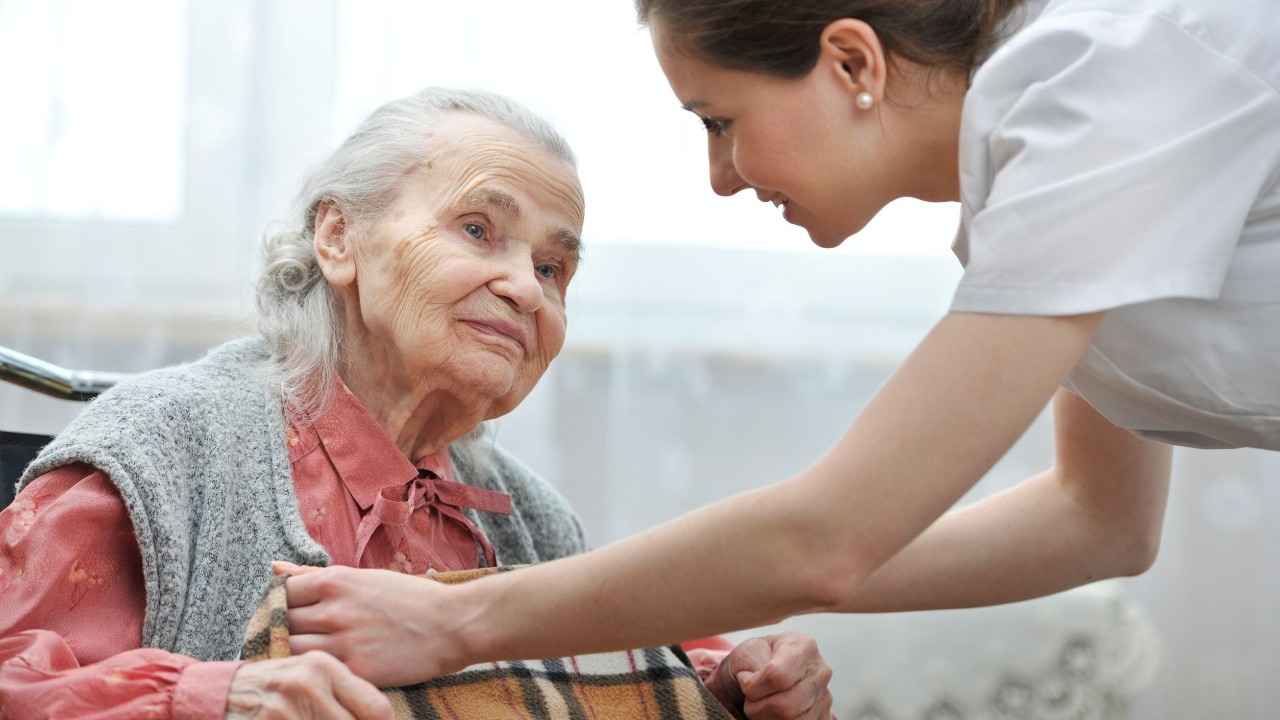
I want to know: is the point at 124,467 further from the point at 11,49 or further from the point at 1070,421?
the point at 11,49

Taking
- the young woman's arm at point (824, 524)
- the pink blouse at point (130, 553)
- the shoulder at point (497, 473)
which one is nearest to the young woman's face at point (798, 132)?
the young woman's arm at point (824, 524)

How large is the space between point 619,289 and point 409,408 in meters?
1.18

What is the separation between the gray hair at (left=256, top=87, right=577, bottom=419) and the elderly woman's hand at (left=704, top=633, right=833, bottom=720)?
1.89ft

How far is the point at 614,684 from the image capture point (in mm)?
1293

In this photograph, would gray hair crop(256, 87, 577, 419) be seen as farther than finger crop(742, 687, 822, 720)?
Yes

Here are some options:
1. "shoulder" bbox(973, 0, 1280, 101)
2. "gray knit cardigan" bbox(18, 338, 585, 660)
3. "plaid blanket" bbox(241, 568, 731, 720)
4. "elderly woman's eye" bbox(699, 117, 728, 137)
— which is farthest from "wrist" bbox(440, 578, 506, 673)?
"shoulder" bbox(973, 0, 1280, 101)

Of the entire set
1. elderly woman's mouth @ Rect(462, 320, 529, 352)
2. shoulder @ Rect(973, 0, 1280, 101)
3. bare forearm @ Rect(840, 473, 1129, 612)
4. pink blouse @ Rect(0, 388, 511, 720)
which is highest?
shoulder @ Rect(973, 0, 1280, 101)

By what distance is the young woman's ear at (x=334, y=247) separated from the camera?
1474 mm

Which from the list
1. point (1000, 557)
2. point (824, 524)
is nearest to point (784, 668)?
point (1000, 557)

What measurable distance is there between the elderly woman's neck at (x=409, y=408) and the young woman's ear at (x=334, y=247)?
4.5 inches

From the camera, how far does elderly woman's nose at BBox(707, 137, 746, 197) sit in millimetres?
1205

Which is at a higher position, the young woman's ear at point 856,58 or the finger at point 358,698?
the young woman's ear at point 856,58

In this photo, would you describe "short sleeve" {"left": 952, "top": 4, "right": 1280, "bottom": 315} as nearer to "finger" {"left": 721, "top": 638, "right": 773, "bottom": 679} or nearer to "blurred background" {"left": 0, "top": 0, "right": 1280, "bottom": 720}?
"finger" {"left": 721, "top": 638, "right": 773, "bottom": 679}

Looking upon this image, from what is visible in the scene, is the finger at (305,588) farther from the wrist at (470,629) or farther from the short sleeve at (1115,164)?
the short sleeve at (1115,164)
